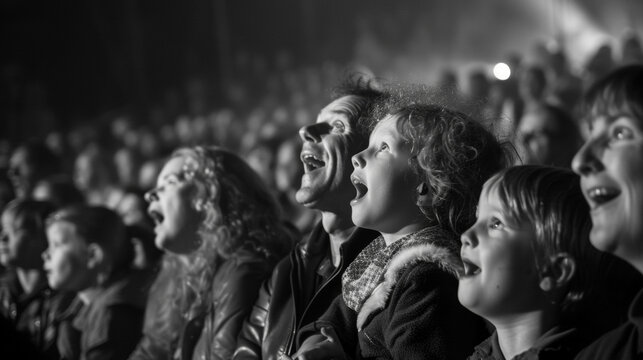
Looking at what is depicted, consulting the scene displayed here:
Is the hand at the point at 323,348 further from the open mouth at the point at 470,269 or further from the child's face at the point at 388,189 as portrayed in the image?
the open mouth at the point at 470,269

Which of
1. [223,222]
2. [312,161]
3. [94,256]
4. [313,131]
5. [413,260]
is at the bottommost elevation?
[94,256]

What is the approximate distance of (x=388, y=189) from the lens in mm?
2508

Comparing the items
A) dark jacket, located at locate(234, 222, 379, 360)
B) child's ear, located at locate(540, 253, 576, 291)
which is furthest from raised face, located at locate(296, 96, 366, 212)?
child's ear, located at locate(540, 253, 576, 291)

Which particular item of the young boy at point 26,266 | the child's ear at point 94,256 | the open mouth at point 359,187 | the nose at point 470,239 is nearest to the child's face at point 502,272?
the nose at point 470,239

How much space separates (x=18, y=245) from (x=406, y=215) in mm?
2907

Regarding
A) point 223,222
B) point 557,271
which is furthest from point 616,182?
point 223,222

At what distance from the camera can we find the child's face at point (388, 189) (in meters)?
2.51

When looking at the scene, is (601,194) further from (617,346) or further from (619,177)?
(617,346)

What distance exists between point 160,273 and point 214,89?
463 inches

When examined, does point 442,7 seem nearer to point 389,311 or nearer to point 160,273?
point 160,273

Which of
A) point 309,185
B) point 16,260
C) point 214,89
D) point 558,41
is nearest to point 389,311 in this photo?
point 309,185

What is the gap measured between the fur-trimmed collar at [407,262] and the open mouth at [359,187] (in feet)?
0.87

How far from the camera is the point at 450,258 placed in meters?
2.35

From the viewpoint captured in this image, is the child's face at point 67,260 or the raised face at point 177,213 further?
the child's face at point 67,260
